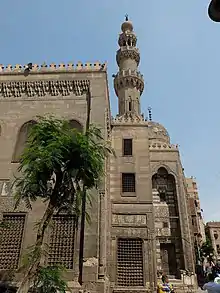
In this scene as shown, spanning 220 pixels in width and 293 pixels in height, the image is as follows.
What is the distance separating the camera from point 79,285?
11.4 m

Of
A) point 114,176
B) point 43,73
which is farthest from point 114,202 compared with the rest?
point 43,73

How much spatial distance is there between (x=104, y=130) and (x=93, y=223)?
4.70 m

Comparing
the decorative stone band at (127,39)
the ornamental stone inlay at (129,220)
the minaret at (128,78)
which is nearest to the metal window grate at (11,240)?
the ornamental stone inlay at (129,220)

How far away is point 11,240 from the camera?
42.5 feet

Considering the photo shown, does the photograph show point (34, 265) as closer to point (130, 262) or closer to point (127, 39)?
point (130, 262)

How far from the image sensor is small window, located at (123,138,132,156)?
702 inches

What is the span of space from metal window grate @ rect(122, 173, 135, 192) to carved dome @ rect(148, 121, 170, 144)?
33.7 ft

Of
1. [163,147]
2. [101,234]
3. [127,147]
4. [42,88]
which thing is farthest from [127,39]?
[101,234]

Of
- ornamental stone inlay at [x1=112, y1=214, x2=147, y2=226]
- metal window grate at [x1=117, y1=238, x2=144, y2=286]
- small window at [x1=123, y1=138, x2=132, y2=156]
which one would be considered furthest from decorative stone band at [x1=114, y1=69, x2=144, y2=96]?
metal window grate at [x1=117, y1=238, x2=144, y2=286]

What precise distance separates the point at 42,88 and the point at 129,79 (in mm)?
12272

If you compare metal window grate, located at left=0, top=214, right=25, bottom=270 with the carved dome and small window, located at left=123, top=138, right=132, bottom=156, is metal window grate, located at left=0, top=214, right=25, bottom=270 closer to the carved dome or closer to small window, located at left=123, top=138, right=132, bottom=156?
small window, located at left=123, top=138, right=132, bottom=156

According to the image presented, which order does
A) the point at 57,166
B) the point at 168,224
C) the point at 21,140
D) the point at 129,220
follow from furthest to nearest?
the point at 168,224, the point at 129,220, the point at 21,140, the point at 57,166

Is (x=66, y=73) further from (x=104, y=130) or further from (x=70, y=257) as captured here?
(x=70, y=257)

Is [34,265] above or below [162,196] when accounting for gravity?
below
